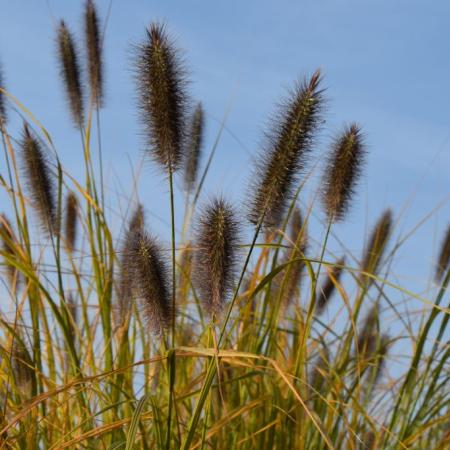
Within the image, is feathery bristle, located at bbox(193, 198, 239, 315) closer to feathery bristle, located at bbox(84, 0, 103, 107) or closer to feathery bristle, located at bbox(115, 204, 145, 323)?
feathery bristle, located at bbox(115, 204, 145, 323)

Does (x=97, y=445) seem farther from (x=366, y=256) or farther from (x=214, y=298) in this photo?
(x=366, y=256)

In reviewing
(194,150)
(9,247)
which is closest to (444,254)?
(194,150)

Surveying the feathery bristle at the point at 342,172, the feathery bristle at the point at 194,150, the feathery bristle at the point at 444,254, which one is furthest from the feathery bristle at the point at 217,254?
the feathery bristle at the point at 444,254

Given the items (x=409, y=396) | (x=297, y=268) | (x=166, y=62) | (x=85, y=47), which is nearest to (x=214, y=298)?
(x=166, y=62)

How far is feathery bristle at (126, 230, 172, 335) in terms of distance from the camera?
2.47 m

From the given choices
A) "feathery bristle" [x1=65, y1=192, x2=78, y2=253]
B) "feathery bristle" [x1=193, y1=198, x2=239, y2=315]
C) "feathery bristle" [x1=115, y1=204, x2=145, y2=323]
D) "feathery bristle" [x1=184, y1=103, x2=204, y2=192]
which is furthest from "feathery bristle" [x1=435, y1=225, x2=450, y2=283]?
"feathery bristle" [x1=193, y1=198, x2=239, y2=315]

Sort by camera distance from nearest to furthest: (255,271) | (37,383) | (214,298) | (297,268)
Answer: (214,298) < (37,383) < (297,268) < (255,271)

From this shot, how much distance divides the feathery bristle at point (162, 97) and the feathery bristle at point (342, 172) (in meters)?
0.71

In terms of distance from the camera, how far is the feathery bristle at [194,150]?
4066 mm

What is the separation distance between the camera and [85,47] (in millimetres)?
4156

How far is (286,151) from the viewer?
235 cm

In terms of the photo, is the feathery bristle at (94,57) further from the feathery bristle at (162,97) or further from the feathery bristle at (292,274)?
the feathery bristle at (162,97)

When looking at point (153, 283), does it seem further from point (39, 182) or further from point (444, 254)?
point (444, 254)

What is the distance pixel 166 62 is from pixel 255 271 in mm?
1767
